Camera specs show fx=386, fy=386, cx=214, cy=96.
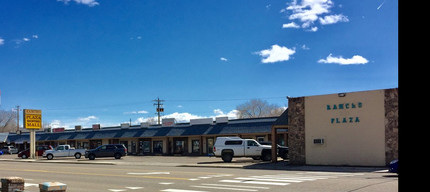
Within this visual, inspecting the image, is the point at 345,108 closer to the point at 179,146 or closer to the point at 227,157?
the point at 227,157

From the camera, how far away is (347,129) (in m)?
24.1

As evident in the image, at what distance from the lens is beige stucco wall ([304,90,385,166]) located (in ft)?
75.5

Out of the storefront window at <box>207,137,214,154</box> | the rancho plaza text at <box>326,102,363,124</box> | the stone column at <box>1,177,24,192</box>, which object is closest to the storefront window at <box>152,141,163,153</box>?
the storefront window at <box>207,137,214,154</box>

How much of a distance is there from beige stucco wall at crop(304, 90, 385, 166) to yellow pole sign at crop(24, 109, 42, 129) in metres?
39.4

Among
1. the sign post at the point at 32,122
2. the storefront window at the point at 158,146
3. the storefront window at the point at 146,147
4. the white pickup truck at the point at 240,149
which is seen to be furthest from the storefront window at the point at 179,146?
the white pickup truck at the point at 240,149

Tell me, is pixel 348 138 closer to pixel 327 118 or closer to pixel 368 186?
pixel 327 118

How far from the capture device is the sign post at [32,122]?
5047 cm

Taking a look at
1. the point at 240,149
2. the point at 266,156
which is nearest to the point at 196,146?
the point at 240,149

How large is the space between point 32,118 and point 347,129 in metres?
42.7

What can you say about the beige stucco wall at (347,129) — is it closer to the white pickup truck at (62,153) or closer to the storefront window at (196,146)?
the storefront window at (196,146)

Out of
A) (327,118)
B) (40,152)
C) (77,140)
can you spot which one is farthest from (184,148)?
(327,118)

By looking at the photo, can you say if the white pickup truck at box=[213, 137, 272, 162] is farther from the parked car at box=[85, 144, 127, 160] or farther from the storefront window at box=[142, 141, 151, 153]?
the storefront window at box=[142, 141, 151, 153]
